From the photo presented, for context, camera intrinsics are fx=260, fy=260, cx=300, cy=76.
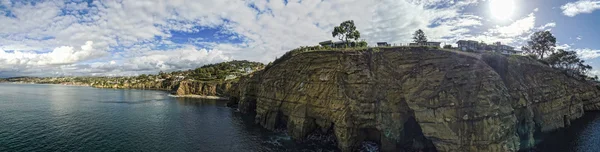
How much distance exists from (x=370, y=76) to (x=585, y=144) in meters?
37.6

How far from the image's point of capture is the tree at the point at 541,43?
6919cm

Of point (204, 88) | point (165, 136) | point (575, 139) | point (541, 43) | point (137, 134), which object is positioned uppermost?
point (541, 43)

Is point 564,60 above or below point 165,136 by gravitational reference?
above

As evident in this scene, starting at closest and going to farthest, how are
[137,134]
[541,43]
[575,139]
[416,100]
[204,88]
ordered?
[416,100] → [575,139] → [137,134] → [541,43] → [204,88]

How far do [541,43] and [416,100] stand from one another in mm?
61784

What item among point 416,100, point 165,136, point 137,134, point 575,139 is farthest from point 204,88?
point 575,139

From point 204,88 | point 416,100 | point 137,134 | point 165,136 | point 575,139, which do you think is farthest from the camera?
point 204,88

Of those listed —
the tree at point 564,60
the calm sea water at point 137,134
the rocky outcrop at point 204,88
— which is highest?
the tree at point 564,60

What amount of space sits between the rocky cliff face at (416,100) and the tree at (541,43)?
939 inches

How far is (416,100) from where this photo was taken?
3556 cm

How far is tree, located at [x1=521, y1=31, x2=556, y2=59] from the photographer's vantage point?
2724 inches

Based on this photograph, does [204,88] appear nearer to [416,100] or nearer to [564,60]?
[416,100]

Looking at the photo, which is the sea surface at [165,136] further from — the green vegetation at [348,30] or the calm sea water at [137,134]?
the green vegetation at [348,30]

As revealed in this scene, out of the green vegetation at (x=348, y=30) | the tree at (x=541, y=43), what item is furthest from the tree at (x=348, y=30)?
the tree at (x=541, y=43)
